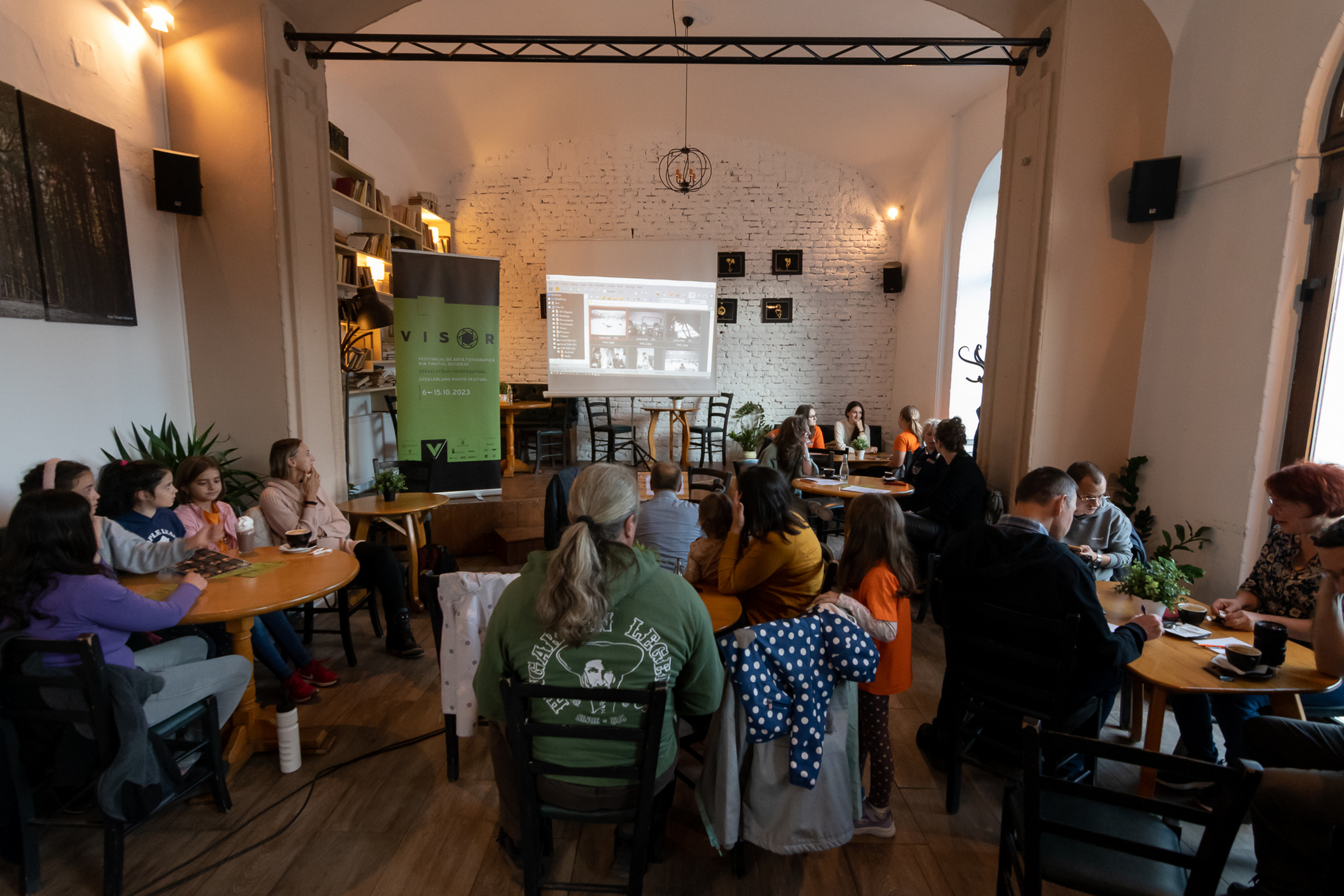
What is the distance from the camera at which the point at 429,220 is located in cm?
740

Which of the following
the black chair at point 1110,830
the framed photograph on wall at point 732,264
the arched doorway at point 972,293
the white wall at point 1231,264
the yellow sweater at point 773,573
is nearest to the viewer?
the black chair at point 1110,830

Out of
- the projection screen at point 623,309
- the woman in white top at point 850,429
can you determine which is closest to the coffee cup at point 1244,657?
the woman in white top at point 850,429

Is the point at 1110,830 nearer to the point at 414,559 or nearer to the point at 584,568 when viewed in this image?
the point at 584,568

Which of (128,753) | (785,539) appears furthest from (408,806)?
(785,539)

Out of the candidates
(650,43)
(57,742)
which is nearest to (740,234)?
(650,43)

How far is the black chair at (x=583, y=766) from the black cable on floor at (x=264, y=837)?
1047 mm

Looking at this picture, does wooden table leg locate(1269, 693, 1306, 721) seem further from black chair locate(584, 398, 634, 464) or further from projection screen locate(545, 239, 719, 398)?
projection screen locate(545, 239, 719, 398)

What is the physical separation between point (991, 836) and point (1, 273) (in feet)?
14.5

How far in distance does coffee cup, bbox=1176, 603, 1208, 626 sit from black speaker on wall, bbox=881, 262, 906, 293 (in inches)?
257

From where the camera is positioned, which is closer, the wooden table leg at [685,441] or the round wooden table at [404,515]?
the round wooden table at [404,515]

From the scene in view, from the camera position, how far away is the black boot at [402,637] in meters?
3.48

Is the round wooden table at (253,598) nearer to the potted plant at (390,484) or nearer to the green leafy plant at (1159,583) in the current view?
the potted plant at (390,484)

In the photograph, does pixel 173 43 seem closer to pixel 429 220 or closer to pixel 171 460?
pixel 171 460

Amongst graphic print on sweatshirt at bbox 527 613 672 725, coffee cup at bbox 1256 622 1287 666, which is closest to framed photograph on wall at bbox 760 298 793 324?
coffee cup at bbox 1256 622 1287 666
